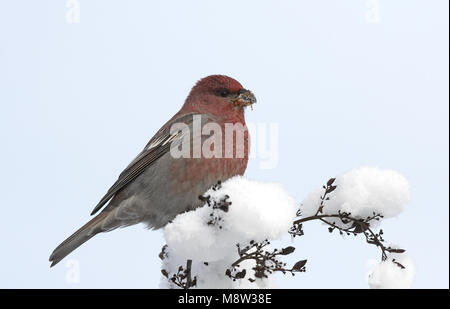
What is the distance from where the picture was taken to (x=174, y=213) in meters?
6.26

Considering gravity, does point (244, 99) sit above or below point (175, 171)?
above

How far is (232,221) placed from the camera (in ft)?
14.6

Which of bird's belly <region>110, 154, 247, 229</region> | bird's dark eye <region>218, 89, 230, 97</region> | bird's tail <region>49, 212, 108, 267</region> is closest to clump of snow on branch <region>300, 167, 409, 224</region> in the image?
bird's belly <region>110, 154, 247, 229</region>

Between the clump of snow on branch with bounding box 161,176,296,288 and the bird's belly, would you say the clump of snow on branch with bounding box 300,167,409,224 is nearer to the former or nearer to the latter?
the clump of snow on branch with bounding box 161,176,296,288

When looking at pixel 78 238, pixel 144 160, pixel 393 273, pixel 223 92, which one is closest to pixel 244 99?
pixel 223 92

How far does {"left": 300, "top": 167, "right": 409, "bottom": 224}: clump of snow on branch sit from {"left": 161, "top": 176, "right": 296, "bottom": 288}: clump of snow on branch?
26.2 inches

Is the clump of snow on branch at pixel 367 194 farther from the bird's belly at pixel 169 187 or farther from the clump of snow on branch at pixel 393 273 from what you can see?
the bird's belly at pixel 169 187

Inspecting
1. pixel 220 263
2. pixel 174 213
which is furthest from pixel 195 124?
pixel 220 263

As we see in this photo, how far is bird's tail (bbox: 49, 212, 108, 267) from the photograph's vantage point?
248 inches

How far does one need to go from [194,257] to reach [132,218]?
7.09ft

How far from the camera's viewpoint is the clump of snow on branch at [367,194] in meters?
4.88

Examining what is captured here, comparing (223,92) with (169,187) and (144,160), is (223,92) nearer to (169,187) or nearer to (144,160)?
(144,160)

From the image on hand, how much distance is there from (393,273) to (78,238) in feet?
11.9
